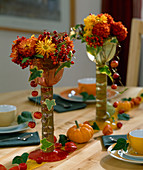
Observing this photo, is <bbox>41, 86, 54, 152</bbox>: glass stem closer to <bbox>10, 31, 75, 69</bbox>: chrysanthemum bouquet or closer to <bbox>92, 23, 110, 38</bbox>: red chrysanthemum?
<bbox>10, 31, 75, 69</bbox>: chrysanthemum bouquet

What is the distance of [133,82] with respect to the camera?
89.8 inches

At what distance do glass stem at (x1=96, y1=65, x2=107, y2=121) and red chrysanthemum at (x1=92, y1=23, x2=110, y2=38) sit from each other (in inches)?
6.8

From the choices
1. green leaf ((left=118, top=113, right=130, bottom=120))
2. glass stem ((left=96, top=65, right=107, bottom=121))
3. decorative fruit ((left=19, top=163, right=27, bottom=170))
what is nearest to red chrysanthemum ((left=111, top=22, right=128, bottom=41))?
glass stem ((left=96, top=65, right=107, bottom=121))

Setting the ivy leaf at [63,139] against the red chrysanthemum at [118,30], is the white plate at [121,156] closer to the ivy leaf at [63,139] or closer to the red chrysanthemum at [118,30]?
the ivy leaf at [63,139]

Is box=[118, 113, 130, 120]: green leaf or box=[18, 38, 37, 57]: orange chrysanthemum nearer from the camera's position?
box=[18, 38, 37, 57]: orange chrysanthemum

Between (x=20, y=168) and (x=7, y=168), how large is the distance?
0.15ft

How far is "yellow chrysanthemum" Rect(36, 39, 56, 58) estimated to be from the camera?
827 mm

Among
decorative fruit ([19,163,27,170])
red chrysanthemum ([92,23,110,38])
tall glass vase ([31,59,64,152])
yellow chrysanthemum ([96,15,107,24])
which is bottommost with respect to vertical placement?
decorative fruit ([19,163,27,170])

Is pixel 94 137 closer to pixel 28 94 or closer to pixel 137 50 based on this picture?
pixel 28 94

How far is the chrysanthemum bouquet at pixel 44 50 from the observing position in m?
0.83

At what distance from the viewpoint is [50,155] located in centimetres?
92

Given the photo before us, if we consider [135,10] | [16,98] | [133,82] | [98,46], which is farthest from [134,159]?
[135,10]

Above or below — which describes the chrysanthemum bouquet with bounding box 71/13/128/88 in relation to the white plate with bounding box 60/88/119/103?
above

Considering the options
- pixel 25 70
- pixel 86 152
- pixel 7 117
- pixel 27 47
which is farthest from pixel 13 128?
pixel 25 70
